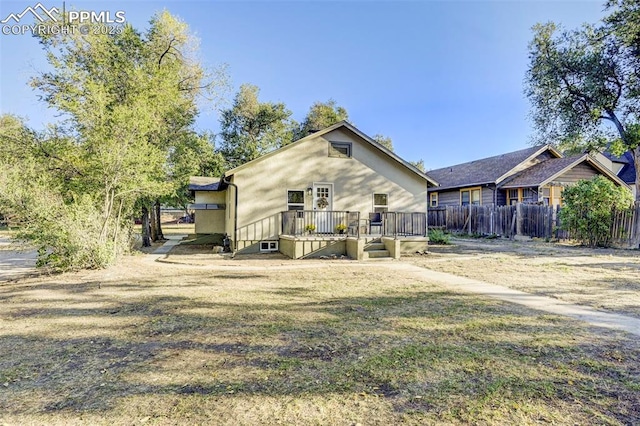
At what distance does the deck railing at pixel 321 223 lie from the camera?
44.2 ft

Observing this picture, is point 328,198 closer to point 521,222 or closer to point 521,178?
point 521,222

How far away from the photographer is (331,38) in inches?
722

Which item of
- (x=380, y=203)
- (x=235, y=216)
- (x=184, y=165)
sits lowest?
(x=235, y=216)

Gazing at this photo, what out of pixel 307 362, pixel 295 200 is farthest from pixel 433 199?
pixel 307 362

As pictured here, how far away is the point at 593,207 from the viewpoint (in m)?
14.7

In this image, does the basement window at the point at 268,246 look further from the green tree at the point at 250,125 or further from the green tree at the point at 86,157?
the green tree at the point at 250,125

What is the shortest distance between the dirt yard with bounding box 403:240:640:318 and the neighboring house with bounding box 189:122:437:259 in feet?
6.68

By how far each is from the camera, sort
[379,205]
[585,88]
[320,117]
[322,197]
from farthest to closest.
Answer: [320,117]
[585,88]
[379,205]
[322,197]

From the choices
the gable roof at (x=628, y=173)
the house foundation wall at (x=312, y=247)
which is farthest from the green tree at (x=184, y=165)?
Result: the gable roof at (x=628, y=173)

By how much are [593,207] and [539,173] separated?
7.25m

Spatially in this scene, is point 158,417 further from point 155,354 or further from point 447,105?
point 447,105

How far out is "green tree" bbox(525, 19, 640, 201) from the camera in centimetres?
1712

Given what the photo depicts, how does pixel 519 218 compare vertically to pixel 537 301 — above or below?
above

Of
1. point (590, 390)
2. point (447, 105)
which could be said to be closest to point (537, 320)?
point (590, 390)
